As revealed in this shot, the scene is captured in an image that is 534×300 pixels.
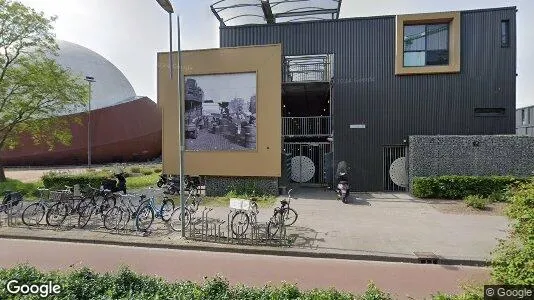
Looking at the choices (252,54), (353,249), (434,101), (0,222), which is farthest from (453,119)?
(0,222)

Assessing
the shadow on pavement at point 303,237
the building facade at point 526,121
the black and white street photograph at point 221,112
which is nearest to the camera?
the shadow on pavement at point 303,237

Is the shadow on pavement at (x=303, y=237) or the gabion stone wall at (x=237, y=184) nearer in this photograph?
the shadow on pavement at (x=303, y=237)

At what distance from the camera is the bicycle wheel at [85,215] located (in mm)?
9405

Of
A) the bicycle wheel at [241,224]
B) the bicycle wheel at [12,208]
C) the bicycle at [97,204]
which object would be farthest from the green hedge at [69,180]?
the bicycle wheel at [241,224]

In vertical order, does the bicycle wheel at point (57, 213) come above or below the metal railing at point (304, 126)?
below

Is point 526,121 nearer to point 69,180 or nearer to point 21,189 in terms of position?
point 69,180

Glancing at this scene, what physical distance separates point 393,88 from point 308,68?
4988 millimetres

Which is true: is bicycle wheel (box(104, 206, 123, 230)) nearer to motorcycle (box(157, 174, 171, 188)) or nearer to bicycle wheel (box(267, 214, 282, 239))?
bicycle wheel (box(267, 214, 282, 239))

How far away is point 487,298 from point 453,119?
48.5 ft

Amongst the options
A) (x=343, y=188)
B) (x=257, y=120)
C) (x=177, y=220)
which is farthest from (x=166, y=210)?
(x=343, y=188)

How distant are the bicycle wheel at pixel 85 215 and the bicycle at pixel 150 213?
176cm

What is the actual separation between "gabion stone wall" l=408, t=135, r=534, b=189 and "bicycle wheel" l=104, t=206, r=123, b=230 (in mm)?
12581

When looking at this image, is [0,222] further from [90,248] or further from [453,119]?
[453,119]

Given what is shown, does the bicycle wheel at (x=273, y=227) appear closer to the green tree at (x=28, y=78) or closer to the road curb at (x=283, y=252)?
the road curb at (x=283, y=252)
